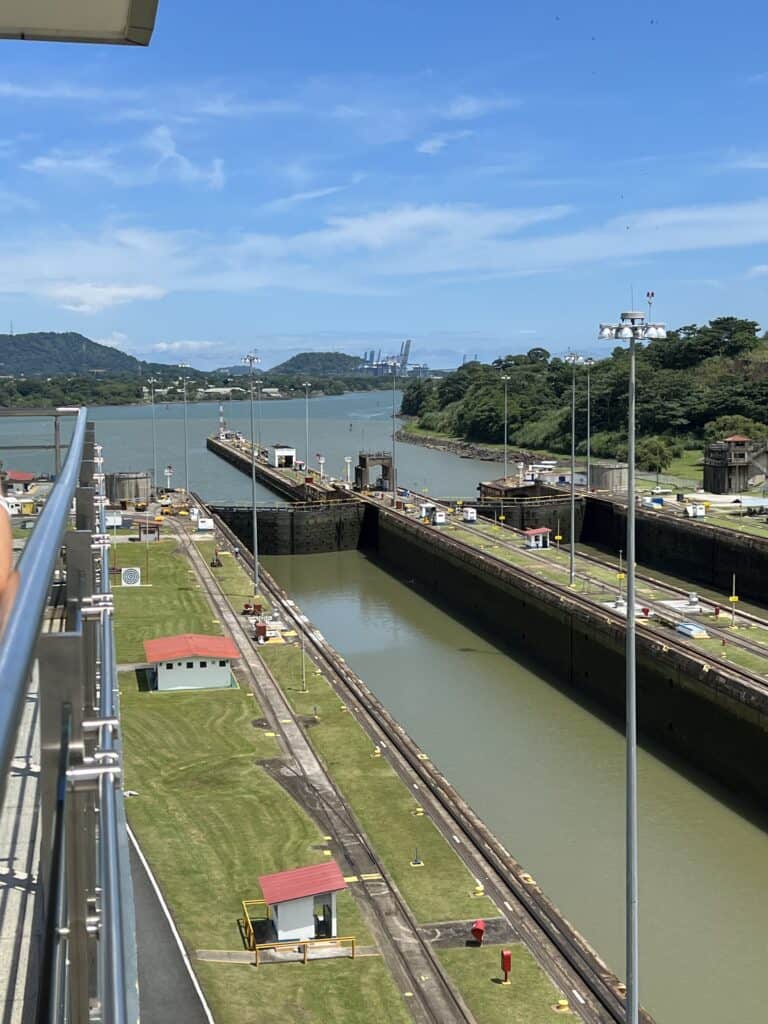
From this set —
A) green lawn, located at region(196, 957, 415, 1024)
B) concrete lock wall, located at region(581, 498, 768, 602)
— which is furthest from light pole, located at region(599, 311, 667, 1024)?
concrete lock wall, located at region(581, 498, 768, 602)

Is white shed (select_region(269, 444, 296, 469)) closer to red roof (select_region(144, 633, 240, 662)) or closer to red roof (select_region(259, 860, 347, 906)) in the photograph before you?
red roof (select_region(144, 633, 240, 662))

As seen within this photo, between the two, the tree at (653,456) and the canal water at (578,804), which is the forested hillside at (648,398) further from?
the canal water at (578,804)

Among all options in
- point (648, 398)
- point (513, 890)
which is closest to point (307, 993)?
point (513, 890)

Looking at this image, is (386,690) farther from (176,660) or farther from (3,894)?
(3,894)

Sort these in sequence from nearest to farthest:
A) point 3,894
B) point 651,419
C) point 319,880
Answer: point 3,894 → point 319,880 → point 651,419

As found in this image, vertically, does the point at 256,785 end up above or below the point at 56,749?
below

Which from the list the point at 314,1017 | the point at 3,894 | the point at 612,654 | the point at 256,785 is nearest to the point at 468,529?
the point at 612,654

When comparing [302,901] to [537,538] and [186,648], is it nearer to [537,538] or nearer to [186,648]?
[186,648]
